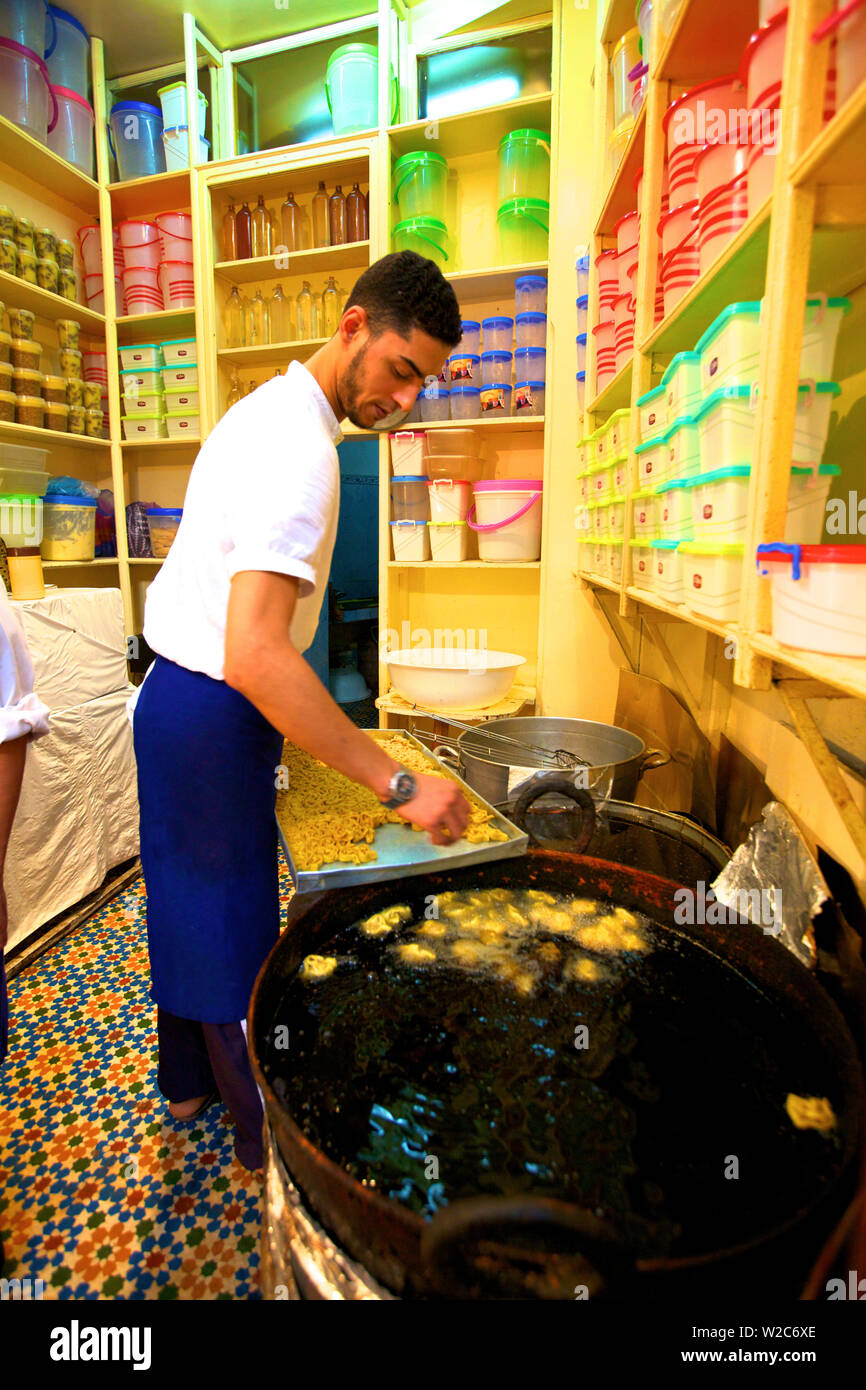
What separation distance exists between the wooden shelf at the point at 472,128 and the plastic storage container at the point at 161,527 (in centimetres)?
188

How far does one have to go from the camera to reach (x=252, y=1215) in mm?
1467

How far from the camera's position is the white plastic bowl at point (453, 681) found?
2.31 m

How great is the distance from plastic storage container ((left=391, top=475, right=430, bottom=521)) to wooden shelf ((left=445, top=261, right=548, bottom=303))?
2.59 feet

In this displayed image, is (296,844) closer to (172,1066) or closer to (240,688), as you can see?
(240,688)

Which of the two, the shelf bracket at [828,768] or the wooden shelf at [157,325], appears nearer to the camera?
the shelf bracket at [828,768]

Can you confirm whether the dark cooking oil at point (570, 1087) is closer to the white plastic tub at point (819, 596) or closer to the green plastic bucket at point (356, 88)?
the white plastic tub at point (819, 596)

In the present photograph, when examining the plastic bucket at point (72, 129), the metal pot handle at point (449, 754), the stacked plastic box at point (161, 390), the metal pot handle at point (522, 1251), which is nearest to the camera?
the metal pot handle at point (522, 1251)

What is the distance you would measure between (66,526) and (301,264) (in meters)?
1.63

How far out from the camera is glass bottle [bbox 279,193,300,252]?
2.98 meters

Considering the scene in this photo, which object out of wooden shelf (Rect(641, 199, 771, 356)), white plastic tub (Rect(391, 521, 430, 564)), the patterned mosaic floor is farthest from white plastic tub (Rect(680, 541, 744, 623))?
white plastic tub (Rect(391, 521, 430, 564))

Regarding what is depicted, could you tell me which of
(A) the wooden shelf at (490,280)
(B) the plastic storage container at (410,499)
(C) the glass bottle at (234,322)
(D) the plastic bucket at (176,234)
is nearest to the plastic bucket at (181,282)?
(D) the plastic bucket at (176,234)
